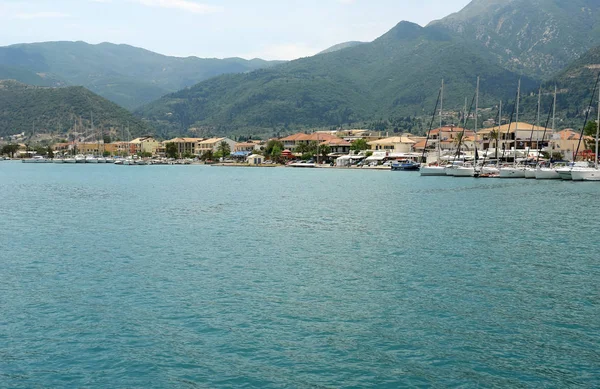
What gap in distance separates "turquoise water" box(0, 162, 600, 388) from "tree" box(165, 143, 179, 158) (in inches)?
5951

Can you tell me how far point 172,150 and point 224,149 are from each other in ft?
66.5

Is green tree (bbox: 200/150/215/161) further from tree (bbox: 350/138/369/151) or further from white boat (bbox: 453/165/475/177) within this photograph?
white boat (bbox: 453/165/475/177)

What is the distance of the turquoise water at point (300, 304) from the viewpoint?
43.6 ft

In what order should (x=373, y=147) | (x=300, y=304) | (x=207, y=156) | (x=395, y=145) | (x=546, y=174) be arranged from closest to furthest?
(x=300, y=304) < (x=546, y=174) < (x=395, y=145) < (x=373, y=147) < (x=207, y=156)

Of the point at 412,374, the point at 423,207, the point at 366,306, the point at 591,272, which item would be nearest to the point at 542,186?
the point at 423,207

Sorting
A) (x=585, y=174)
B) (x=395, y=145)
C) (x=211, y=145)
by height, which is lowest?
(x=585, y=174)

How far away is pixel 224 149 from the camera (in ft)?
584

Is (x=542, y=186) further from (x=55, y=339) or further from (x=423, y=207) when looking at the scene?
(x=55, y=339)

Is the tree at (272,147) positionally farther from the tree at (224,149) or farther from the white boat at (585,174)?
the white boat at (585,174)

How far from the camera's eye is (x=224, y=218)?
1592 inches

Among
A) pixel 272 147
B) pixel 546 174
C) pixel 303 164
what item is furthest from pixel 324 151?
pixel 546 174

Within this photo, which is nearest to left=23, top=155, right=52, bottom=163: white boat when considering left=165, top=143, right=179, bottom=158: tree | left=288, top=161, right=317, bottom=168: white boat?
left=165, top=143, right=179, bottom=158: tree

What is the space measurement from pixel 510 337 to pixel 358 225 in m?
21.2

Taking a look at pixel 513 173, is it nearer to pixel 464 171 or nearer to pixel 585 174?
pixel 464 171
